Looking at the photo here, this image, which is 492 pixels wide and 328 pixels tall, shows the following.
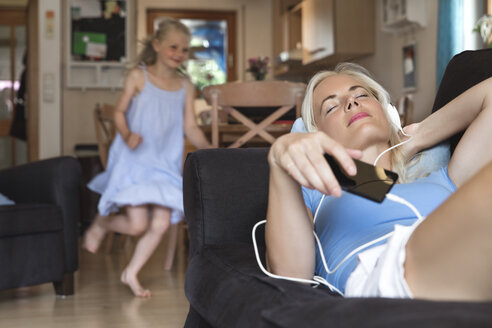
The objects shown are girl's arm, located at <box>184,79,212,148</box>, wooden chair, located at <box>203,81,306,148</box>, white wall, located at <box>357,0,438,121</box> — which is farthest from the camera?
white wall, located at <box>357,0,438,121</box>

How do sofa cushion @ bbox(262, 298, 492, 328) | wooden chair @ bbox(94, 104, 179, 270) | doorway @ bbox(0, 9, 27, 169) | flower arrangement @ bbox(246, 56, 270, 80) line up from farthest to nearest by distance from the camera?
doorway @ bbox(0, 9, 27, 169)
flower arrangement @ bbox(246, 56, 270, 80)
wooden chair @ bbox(94, 104, 179, 270)
sofa cushion @ bbox(262, 298, 492, 328)

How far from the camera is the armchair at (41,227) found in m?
2.51

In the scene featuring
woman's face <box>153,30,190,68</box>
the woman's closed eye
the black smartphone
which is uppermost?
woman's face <box>153,30,190,68</box>

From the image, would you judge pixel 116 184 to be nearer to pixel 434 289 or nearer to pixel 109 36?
pixel 434 289

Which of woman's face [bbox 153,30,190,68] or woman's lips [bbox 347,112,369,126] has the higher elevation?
woman's face [bbox 153,30,190,68]

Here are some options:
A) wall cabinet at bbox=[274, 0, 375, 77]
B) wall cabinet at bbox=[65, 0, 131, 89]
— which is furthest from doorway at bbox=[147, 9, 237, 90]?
wall cabinet at bbox=[274, 0, 375, 77]

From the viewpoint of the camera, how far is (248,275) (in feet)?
3.95

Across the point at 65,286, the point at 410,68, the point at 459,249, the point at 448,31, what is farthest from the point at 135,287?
the point at 410,68

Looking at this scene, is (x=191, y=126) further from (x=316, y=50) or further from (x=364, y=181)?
(x=316, y=50)

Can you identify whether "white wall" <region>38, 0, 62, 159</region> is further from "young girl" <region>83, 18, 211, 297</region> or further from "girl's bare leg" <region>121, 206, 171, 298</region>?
"girl's bare leg" <region>121, 206, 171, 298</region>

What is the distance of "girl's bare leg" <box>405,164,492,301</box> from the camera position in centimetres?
82

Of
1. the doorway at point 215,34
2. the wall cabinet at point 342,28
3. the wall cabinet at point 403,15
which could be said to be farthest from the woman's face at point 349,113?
the doorway at point 215,34

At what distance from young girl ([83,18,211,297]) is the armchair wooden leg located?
0.23 metres

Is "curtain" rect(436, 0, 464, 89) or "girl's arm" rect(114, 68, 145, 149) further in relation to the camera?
"curtain" rect(436, 0, 464, 89)
